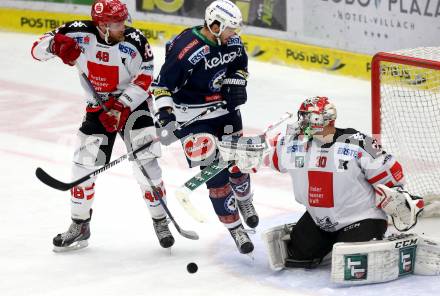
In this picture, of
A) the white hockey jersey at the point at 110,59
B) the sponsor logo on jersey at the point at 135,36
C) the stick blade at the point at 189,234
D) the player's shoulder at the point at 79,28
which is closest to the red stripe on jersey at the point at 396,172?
the stick blade at the point at 189,234

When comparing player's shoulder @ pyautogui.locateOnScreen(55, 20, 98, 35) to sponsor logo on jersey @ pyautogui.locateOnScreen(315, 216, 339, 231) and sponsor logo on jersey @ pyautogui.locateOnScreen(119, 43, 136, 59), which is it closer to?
sponsor logo on jersey @ pyautogui.locateOnScreen(119, 43, 136, 59)

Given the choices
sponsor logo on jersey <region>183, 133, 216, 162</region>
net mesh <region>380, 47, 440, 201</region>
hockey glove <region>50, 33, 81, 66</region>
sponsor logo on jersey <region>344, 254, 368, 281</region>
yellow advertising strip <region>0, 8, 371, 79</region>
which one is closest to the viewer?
sponsor logo on jersey <region>344, 254, 368, 281</region>

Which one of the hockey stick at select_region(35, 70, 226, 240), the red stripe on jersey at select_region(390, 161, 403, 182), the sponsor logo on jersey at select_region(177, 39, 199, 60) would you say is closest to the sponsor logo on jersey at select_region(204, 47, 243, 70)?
the sponsor logo on jersey at select_region(177, 39, 199, 60)

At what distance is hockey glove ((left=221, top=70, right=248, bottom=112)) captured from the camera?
5.39 metres

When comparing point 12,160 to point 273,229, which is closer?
point 273,229

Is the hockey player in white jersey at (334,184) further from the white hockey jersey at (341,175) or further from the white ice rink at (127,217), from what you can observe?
the white ice rink at (127,217)

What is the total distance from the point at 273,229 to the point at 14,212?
6.06 ft

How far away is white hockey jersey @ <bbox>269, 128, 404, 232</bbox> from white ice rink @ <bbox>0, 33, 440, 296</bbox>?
1.08ft

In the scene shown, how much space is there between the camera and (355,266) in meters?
4.87

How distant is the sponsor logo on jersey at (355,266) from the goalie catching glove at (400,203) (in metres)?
0.26

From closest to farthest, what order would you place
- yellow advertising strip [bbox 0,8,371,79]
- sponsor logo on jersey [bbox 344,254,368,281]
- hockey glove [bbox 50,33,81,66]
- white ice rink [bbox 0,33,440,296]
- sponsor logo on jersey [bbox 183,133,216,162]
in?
sponsor logo on jersey [bbox 344,254,368,281], white ice rink [bbox 0,33,440,296], hockey glove [bbox 50,33,81,66], sponsor logo on jersey [bbox 183,133,216,162], yellow advertising strip [bbox 0,8,371,79]

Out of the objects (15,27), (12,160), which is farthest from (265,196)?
(15,27)

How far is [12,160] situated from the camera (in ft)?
24.6

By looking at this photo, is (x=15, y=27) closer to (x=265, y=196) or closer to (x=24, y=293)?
(x=265, y=196)
